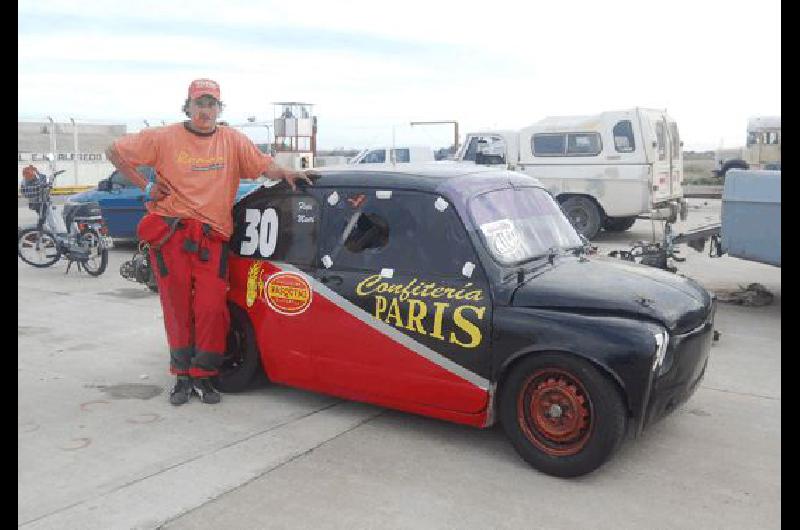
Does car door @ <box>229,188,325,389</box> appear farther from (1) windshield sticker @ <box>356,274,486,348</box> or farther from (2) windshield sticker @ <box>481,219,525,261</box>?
(2) windshield sticker @ <box>481,219,525,261</box>

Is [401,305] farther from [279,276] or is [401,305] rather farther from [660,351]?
[660,351]

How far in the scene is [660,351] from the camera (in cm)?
392

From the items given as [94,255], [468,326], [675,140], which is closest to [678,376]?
[468,326]

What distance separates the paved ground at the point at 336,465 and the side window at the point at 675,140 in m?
9.67

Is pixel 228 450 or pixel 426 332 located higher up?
pixel 426 332

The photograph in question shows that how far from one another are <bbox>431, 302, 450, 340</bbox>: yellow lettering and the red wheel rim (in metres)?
0.59

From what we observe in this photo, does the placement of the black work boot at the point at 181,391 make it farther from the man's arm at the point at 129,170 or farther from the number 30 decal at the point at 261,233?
the man's arm at the point at 129,170

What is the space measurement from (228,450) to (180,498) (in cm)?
67

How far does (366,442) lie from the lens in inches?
182

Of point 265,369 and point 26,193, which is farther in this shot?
point 26,193

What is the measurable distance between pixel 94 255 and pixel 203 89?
670 centimetres

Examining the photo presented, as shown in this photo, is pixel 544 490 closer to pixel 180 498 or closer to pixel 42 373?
pixel 180 498

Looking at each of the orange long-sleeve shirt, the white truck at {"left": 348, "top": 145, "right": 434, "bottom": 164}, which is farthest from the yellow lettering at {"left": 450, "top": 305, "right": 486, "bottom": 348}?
the white truck at {"left": 348, "top": 145, "right": 434, "bottom": 164}
